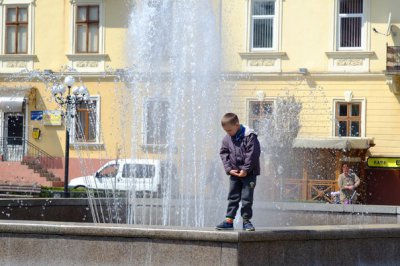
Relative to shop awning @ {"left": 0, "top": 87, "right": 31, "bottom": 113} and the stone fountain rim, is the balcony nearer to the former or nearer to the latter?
shop awning @ {"left": 0, "top": 87, "right": 31, "bottom": 113}

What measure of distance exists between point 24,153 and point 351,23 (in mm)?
12491

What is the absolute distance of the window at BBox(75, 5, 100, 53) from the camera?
36.4 meters

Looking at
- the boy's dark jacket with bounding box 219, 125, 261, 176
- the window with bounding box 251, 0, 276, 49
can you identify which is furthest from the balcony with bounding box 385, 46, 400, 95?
the boy's dark jacket with bounding box 219, 125, 261, 176

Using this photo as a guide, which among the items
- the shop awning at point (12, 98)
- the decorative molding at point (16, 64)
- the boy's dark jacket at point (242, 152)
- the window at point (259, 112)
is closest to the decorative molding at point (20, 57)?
the decorative molding at point (16, 64)

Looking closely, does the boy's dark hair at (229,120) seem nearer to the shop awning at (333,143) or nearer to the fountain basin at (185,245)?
the fountain basin at (185,245)

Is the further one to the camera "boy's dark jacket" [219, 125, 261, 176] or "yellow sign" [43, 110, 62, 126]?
"yellow sign" [43, 110, 62, 126]

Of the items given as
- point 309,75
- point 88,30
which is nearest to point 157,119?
point 309,75

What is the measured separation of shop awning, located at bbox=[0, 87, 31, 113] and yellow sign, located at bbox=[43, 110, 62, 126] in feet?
3.18

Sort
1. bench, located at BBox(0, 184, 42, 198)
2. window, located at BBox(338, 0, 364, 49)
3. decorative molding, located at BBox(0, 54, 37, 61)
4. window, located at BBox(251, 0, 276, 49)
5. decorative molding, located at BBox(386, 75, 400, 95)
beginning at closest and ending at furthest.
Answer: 1. bench, located at BBox(0, 184, 42, 198)
2. decorative molding, located at BBox(386, 75, 400, 95)
3. window, located at BBox(338, 0, 364, 49)
4. window, located at BBox(251, 0, 276, 49)
5. decorative molding, located at BBox(0, 54, 37, 61)

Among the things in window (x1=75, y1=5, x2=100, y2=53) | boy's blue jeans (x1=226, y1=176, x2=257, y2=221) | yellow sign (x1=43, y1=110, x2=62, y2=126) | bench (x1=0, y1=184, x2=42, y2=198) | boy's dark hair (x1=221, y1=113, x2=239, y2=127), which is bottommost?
bench (x1=0, y1=184, x2=42, y2=198)

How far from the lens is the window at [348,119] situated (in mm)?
33531

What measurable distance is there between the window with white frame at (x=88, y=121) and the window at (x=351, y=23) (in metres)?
9.05

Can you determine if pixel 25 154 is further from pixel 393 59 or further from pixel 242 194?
pixel 242 194

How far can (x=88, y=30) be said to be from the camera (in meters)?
36.6
